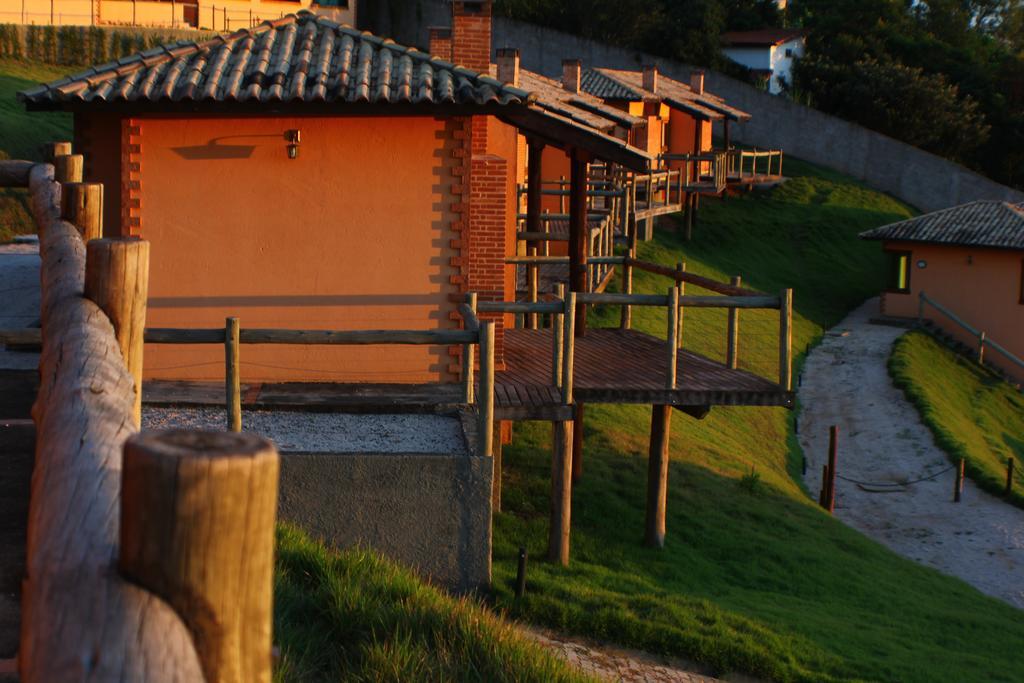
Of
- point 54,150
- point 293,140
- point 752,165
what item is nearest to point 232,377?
point 54,150

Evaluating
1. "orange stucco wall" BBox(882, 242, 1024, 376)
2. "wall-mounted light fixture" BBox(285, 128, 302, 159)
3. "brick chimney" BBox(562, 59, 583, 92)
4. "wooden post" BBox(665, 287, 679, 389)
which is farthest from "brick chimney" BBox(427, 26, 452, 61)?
"orange stucco wall" BBox(882, 242, 1024, 376)

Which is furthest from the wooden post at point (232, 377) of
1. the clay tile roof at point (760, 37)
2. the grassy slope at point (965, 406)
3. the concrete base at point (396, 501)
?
the clay tile roof at point (760, 37)

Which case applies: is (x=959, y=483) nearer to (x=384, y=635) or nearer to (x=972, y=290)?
(x=972, y=290)

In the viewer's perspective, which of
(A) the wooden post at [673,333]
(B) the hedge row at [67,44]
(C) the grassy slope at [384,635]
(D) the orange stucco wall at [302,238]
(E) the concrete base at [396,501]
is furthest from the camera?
(B) the hedge row at [67,44]

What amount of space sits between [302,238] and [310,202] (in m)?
0.42

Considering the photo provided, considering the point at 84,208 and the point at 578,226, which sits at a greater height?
the point at 84,208

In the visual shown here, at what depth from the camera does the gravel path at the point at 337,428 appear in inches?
450

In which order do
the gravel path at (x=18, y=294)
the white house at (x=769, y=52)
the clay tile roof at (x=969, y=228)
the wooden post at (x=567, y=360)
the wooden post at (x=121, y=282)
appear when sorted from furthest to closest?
1. the white house at (x=769, y=52)
2. the clay tile roof at (x=969, y=228)
3. the wooden post at (x=567, y=360)
4. the gravel path at (x=18, y=294)
5. the wooden post at (x=121, y=282)

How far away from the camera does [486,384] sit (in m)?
10.8

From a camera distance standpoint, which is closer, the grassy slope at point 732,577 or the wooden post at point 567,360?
the grassy slope at point 732,577

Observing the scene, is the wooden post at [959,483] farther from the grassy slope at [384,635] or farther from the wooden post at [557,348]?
the grassy slope at [384,635]

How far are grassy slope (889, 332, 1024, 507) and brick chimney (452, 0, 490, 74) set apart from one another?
15.6 metres

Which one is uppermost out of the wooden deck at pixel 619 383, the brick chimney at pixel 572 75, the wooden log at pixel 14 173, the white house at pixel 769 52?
the white house at pixel 769 52

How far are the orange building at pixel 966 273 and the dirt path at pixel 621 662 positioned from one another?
1224 inches
